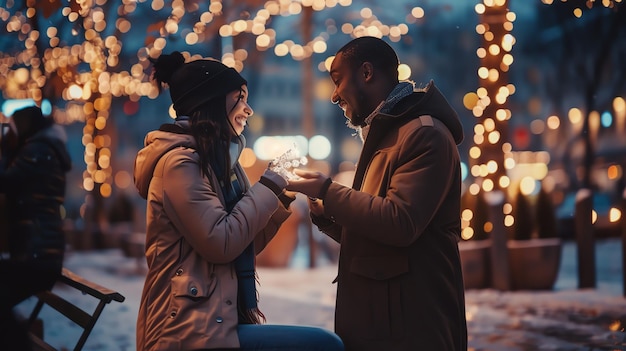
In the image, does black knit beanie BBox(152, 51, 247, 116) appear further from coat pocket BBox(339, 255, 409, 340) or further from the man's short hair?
coat pocket BBox(339, 255, 409, 340)

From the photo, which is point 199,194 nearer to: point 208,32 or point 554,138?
point 208,32

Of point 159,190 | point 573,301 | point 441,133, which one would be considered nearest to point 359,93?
point 441,133

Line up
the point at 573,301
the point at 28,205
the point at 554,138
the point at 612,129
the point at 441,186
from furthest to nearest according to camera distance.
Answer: the point at 554,138 → the point at 612,129 → the point at 573,301 → the point at 28,205 → the point at 441,186

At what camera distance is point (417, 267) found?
11.6 ft

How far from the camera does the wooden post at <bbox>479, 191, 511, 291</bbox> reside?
11.1 metres

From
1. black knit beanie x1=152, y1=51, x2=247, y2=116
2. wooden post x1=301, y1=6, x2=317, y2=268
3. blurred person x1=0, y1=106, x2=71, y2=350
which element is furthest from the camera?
wooden post x1=301, y1=6, x2=317, y2=268

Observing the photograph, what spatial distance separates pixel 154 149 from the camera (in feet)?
11.4

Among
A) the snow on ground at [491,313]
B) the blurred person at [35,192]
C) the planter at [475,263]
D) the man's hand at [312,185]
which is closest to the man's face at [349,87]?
the man's hand at [312,185]

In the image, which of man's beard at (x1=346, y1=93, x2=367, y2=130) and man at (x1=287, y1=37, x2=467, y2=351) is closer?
man at (x1=287, y1=37, x2=467, y2=351)

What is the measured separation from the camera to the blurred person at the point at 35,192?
6.06 metres

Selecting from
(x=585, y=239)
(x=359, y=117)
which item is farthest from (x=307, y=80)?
(x=359, y=117)

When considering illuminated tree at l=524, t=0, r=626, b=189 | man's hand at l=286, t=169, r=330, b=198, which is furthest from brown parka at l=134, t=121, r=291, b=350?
illuminated tree at l=524, t=0, r=626, b=189

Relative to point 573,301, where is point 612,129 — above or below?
above

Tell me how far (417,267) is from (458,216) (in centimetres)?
35
